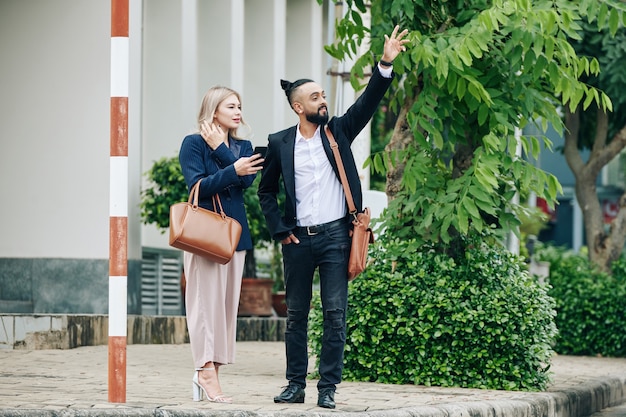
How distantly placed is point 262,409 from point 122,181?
1.38m

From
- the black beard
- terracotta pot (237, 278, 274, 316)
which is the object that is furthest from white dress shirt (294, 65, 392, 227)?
terracotta pot (237, 278, 274, 316)

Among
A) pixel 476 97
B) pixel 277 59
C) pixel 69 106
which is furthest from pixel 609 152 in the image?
pixel 476 97

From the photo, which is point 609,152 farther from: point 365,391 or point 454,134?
point 365,391

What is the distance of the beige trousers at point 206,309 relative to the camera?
324 inches

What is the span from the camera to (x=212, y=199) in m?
8.30

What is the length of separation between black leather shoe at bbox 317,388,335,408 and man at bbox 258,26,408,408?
0.04 m

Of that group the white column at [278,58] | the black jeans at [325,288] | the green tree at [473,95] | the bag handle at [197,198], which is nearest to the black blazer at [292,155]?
the black jeans at [325,288]

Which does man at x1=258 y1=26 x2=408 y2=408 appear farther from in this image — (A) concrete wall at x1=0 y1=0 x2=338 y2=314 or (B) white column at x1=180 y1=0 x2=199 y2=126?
(B) white column at x1=180 y1=0 x2=199 y2=126

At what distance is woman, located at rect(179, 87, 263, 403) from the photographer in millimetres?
8172

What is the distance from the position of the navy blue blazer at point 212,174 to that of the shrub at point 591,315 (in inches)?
335

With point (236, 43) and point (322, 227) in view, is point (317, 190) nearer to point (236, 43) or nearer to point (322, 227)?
point (322, 227)

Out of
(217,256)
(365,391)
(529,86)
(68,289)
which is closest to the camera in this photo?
(217,256)

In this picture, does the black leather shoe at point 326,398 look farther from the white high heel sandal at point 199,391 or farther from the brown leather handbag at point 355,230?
the brown leather handbag at point 355,230

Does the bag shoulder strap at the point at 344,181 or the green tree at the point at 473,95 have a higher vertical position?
the green tree at the point at 473,95
